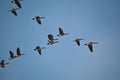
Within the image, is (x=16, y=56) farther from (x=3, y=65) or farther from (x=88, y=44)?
(x=88, y=44)

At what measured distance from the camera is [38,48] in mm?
72812

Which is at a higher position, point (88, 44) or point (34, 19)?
point (34, 19)

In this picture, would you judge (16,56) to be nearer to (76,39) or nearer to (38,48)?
(38,48)

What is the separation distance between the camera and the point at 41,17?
74062 mm

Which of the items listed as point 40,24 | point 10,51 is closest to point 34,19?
point 40,24

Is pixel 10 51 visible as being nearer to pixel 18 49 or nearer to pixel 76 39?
pixel 18 49

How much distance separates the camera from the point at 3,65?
72750mm

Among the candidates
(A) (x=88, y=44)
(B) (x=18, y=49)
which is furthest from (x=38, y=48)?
(A) (x=88, y=44)

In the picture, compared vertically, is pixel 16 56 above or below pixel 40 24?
below

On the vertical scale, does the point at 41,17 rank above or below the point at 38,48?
above

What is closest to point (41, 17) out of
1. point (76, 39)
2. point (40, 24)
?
point (40, 24)

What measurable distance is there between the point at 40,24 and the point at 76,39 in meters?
5.96

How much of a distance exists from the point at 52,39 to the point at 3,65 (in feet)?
28.6

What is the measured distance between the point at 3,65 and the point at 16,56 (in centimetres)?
249
